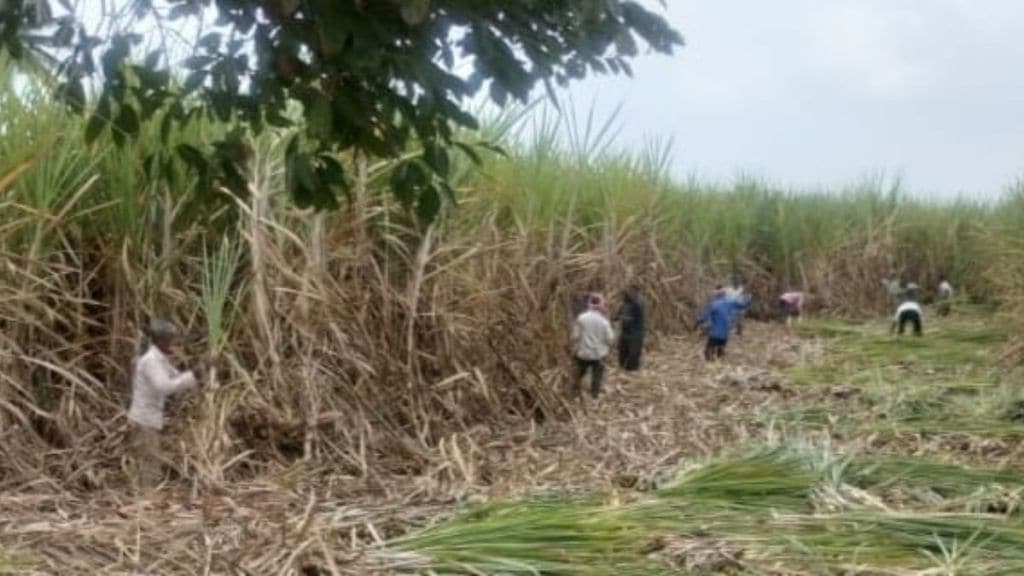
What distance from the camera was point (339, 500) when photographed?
5762 mm

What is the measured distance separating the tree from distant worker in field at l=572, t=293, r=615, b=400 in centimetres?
576

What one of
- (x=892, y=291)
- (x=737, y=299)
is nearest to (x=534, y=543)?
(x=737, y=299)

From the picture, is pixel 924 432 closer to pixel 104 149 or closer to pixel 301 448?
pixel 301 448

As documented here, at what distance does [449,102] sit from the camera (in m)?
2.91

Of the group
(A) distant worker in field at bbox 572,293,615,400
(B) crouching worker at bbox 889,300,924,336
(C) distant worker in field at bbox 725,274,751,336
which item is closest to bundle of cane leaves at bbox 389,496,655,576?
(A) distant worker in field at bbox 572,293,615,400

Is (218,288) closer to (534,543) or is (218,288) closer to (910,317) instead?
(534,543)

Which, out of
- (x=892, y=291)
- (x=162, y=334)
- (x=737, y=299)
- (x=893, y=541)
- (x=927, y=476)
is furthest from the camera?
(x=892, y=291)

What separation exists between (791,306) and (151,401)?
12.6 m

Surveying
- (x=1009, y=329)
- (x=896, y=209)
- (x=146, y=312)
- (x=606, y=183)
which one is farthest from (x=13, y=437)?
(x=896, y=209)

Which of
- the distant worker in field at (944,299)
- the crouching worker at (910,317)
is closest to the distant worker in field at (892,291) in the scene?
the distant worker in field at (944,299)

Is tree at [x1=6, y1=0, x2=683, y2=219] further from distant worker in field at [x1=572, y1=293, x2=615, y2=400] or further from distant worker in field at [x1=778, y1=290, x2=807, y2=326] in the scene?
distant worker in field at [x1=778, y1=290, x2=807, y2=326]

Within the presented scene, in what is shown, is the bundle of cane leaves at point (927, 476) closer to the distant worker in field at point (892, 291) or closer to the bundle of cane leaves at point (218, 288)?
the bundle of cane leaves at point (218, 288)

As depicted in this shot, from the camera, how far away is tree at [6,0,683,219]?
Answer: 264 cm

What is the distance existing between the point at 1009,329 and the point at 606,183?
3333 millimetres
